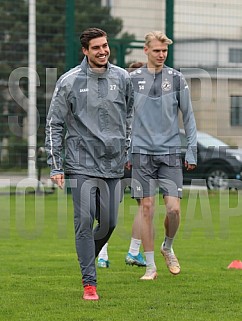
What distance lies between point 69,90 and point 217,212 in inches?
381

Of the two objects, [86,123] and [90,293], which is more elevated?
[86,123]

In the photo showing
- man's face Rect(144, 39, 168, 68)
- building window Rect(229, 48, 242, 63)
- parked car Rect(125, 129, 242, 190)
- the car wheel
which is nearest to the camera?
man's face Rect(144, 39, 168, 68)

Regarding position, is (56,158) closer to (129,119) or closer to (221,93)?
(129,119)

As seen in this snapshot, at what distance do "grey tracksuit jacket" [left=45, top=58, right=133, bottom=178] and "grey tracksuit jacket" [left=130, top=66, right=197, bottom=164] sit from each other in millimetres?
1340

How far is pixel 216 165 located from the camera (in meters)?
21.9

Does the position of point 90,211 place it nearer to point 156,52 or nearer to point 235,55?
point 156,52

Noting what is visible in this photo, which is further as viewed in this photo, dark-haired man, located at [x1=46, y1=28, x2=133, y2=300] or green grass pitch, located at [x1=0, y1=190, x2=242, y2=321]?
dark-haired man, located at [x1=46, y1=28, x2=133, y2=300]

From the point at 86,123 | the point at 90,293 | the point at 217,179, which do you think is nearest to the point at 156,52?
the point at 86,123

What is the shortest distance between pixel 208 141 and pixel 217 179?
2.89 ft

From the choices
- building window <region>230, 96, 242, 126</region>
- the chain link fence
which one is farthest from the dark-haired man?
building window <region>230, 96, 242, 126</region>

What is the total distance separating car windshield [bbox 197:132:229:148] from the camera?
21.1m

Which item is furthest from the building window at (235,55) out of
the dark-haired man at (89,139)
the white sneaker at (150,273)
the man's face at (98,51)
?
the man's face at (98,51)

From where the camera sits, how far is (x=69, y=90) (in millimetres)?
8109

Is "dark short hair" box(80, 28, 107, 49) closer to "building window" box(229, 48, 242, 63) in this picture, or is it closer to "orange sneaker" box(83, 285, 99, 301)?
"orange sneaker" box(83, 285, 99, 301)
